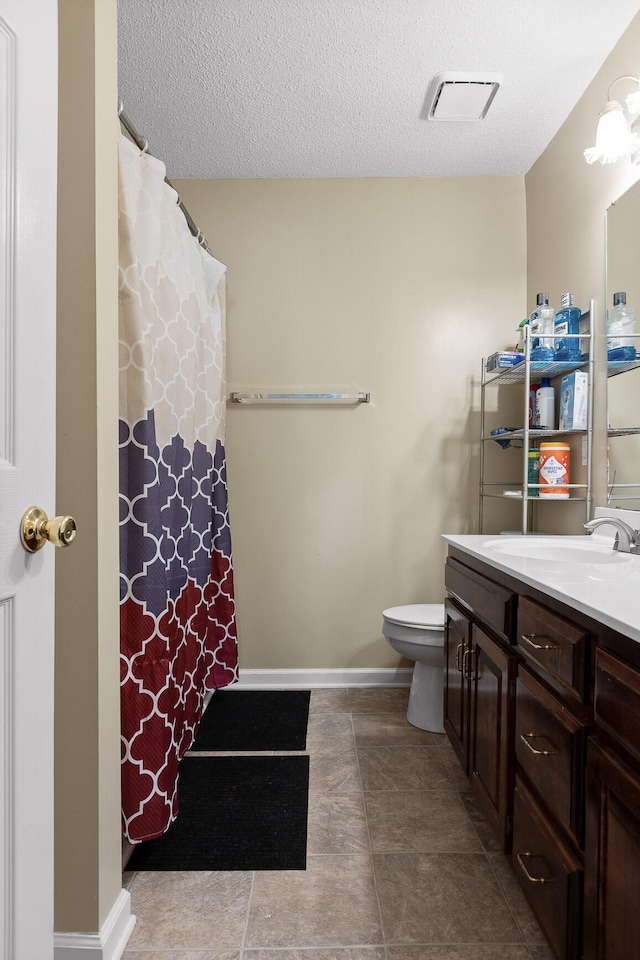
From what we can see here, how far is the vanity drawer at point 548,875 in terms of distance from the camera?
3.00 ft

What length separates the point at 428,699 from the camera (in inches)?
86.0

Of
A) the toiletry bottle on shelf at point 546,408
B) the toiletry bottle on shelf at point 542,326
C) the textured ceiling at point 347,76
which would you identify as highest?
the textured ceiling at point 347,76

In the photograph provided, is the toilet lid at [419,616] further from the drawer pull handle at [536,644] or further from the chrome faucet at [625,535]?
the drawer pull handle at [536,644]

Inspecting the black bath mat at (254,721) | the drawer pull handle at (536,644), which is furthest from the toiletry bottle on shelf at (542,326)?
the black bath mat at (254,721)

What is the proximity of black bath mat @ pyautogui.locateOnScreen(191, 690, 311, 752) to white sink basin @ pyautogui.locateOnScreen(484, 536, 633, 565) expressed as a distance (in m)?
1.07

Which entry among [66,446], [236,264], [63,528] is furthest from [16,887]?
[236,264]

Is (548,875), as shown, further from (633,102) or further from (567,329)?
(633,102)

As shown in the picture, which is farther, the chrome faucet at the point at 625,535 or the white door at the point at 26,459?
the chrome faucet at the point at 625,535

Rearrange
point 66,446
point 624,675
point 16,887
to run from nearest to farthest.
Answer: point 16,887 → point 624,675 → point 66,446

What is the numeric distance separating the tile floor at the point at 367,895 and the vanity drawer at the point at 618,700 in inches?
27.6

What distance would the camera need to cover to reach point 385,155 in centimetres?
239

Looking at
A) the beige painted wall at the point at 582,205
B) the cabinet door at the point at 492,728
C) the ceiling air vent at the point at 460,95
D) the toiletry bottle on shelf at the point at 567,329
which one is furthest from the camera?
the toiletry bottle on shelf at the point at 567,329

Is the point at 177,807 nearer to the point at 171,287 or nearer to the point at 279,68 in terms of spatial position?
the point at 171,287

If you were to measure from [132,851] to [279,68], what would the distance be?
2449 mm
